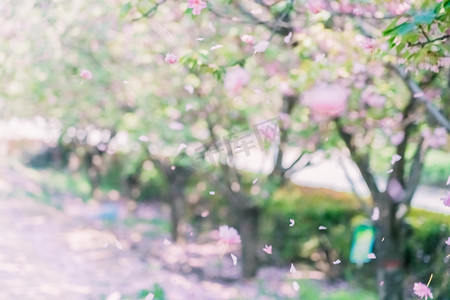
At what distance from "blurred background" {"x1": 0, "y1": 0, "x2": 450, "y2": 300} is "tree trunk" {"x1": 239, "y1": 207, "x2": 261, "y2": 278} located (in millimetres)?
18

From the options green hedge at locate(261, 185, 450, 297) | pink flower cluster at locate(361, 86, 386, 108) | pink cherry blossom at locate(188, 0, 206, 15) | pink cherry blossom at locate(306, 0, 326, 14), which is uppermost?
pink cherry blossom at locate(188, 0, 206, 15)

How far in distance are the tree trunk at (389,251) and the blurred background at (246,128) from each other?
0.7 inches

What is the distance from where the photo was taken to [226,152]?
7621 mm

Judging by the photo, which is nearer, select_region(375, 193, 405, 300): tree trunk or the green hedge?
select_region(375, 193, 405, 300): tree trunk

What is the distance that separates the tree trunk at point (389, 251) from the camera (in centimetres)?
600

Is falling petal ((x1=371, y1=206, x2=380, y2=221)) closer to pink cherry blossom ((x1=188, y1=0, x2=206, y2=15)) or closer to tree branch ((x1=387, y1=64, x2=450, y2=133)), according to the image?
tree branch ((x1=387, y1=64, x2=450, y2=133))

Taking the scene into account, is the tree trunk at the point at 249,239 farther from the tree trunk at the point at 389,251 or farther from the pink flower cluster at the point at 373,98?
the pink flower cluster at the point at 373,98

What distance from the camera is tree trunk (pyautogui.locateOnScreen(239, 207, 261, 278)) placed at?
27.0 ft

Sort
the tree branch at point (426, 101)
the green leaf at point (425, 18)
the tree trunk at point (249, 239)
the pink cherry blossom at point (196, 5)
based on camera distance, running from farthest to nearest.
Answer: the tree trunk at point (249, 239) → the tree branch at point (426, 101) → the pink cherry blossom at point (196, 5) → the green leaf at point (425, 18)

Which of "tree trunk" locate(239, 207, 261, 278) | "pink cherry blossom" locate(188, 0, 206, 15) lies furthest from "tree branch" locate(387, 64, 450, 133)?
"tree trunk" locate(239, 207, 261, 278)

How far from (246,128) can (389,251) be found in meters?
2.26

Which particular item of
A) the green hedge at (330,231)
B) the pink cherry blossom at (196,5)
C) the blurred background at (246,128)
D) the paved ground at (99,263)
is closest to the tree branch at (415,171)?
the blurred background at (246,128)

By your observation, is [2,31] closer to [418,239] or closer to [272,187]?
[272,187]

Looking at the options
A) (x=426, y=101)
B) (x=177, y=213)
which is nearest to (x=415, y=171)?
(x=426, y=101)
